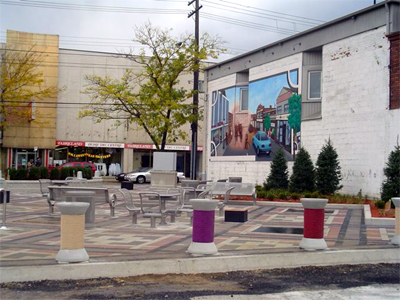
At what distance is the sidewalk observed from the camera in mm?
8570

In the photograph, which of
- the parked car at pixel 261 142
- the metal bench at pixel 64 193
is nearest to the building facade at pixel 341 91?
the parked car at pixel 261 142

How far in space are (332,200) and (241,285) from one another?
47.1 ft

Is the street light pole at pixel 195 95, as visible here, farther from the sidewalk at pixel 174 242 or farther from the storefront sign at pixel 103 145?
the storefront sign at pixel 103 145

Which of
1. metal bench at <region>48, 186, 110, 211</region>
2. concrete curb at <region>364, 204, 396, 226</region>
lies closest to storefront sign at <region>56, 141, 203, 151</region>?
metal bench at <region>48, 186, 110, 211</region>

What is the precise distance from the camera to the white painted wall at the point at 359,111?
70.7 ft

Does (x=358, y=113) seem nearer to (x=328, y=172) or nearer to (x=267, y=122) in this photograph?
(x=328, y=172)

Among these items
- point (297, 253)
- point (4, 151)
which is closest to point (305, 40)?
point (297, 253)

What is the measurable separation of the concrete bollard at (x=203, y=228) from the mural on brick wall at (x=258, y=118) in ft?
61.8

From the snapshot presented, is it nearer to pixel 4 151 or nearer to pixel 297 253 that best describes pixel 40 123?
pixel 4 151

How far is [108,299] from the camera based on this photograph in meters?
6.71

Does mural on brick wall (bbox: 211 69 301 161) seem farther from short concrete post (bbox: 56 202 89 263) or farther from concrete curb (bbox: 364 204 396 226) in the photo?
short concrete post (bbox: 56 202 89 263)

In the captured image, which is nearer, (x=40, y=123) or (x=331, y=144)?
(x=331, y=144)

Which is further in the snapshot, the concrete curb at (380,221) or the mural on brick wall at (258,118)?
the mural on brick wall at (258,118)

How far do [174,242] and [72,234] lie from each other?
3.11 metres
